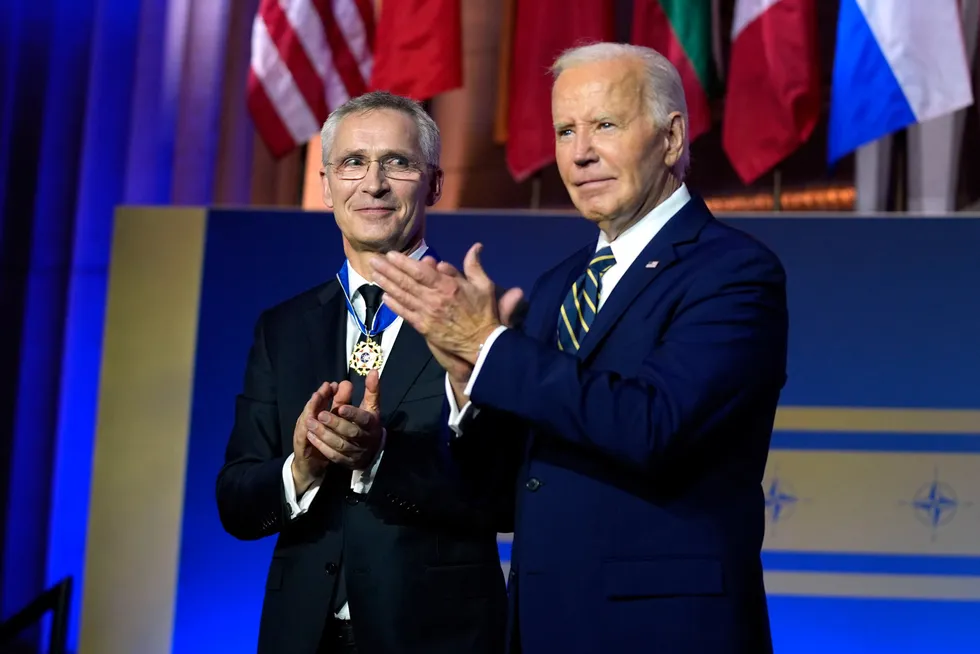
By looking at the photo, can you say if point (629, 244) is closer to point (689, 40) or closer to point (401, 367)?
point (401, 367)

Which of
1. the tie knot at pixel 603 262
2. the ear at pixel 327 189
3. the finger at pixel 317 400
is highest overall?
the ear at pixel 327 189

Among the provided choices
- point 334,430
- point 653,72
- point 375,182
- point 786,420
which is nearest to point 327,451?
point 334,430

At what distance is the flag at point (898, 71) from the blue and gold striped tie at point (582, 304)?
224 centimetres

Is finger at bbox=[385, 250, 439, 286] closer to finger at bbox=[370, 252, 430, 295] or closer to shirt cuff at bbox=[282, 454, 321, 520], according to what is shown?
finger at bbox=[370, 252, 430, 295]

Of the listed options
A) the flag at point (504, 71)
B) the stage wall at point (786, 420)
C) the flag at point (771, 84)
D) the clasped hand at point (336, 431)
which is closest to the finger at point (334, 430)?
the clasped hand at point (336, 431)

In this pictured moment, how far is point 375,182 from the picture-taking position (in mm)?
1898

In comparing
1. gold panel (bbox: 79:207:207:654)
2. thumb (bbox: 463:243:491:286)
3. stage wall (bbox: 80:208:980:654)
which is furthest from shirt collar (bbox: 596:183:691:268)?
gold panel (bbox: 79:207:207:654)

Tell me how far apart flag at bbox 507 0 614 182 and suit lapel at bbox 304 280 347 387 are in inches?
87.3

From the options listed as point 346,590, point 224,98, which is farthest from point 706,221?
point 224,98

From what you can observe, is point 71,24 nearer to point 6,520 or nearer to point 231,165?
point 231,165

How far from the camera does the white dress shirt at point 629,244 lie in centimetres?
161

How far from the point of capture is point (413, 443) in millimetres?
1825

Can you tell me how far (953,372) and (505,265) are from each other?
4.50ft

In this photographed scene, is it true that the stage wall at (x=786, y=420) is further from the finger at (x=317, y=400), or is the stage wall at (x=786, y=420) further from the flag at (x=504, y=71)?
the finger at (x=317, y=400)
